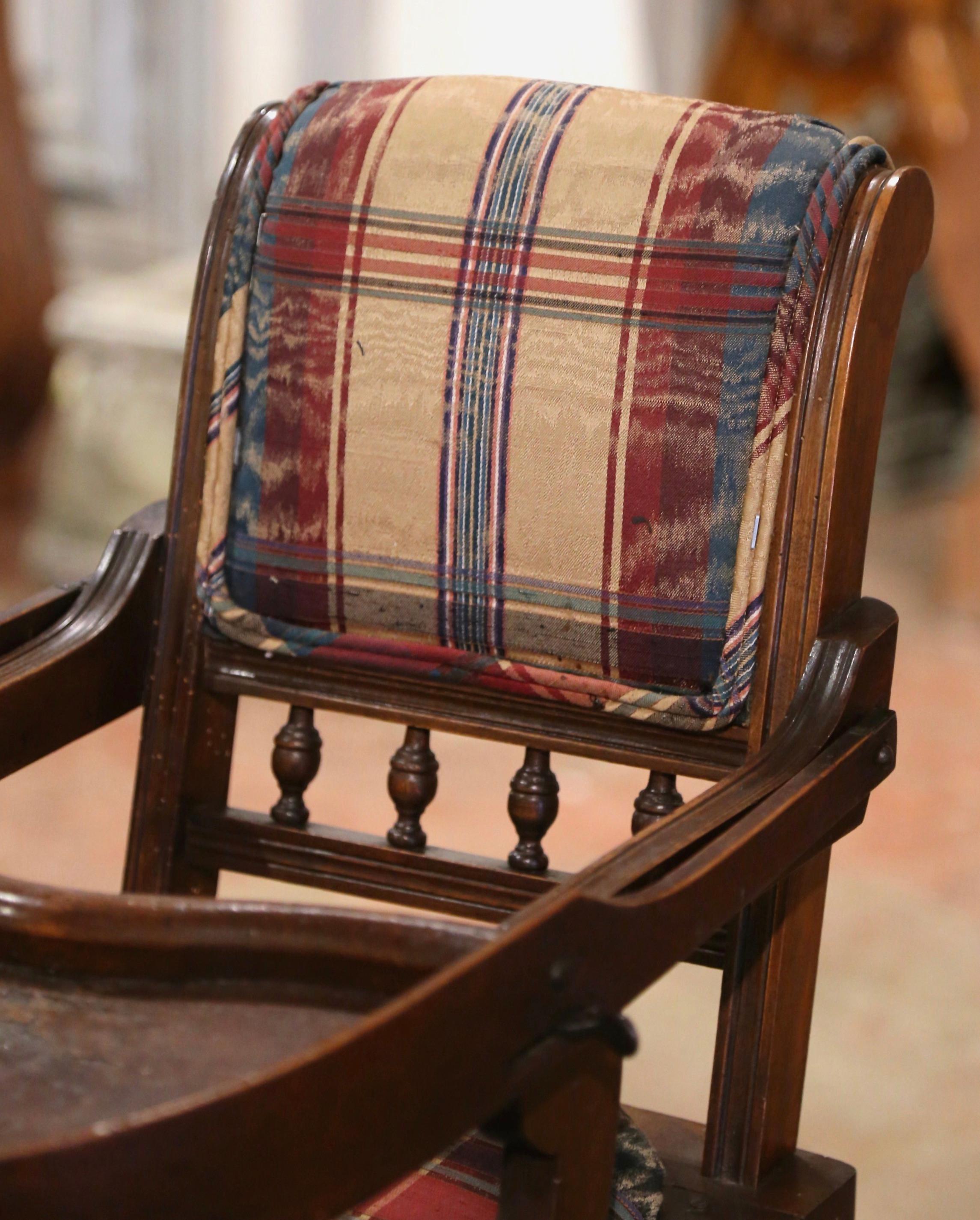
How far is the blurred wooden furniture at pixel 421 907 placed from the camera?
0.55 metres

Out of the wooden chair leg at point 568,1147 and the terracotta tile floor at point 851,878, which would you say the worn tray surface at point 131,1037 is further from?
the terracotta tile floor at point 851,878

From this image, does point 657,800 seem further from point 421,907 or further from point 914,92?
point 914,92

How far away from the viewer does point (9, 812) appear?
7.65ft

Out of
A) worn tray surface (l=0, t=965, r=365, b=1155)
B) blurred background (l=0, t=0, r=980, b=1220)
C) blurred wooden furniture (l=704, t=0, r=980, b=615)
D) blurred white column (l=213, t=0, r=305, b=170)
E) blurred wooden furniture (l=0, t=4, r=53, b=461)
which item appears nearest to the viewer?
worn tray surface (l=0, t=965, r=365, b=1155)

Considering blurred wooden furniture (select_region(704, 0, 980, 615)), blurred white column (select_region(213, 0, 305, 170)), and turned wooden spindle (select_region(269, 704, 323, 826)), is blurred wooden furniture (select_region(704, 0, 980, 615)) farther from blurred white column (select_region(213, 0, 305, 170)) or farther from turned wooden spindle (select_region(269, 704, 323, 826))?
turned wooden spindle (select_region(269, 704, 323, 826))

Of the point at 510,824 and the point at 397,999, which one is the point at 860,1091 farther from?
the point at 397,999

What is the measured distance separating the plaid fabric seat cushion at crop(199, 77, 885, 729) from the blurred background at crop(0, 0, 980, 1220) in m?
0.90

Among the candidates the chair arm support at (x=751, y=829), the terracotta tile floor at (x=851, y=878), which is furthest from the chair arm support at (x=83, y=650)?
the terracotta tile floor at (x=851, y=878)

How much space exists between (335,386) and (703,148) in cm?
26

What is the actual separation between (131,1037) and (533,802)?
1.26 ft

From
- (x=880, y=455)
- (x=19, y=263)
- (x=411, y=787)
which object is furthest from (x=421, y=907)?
(x=880, y=455)

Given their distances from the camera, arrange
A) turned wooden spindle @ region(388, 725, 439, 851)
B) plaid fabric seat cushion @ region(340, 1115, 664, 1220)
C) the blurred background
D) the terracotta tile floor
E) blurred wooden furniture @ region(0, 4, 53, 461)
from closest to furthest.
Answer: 1. plaid fabric seat cushion @ region(340, 1115, 664, 1220)
2. turned wooden spindle @ region(388, 725, 439, 851)
3. the terracotta tile floor
4. the blurred background
5. blurred wooden furniture @ region(0, 4, 53, 461)

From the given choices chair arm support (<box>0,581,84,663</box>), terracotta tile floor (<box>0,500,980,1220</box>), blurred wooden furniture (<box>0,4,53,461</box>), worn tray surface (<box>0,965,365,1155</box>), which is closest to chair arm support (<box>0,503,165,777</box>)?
chair arm support (<box>0,581,84,663</box>)

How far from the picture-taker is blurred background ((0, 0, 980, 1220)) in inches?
74.5
